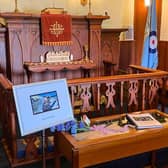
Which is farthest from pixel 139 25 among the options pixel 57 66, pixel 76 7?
pixel 57 66

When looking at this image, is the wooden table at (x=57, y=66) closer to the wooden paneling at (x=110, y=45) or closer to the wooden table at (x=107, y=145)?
the wooden paneling at (x=110, y=45)

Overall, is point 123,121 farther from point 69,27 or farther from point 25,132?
point 69,27

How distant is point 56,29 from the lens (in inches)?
186

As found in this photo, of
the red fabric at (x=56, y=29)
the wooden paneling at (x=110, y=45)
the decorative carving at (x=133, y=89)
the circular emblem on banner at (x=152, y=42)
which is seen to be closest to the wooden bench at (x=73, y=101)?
the decorative carving at (x=133, y=89)

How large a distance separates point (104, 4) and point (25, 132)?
413 cm

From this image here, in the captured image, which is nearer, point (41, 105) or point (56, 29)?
point (41, 105)

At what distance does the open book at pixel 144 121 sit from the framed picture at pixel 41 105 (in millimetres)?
678

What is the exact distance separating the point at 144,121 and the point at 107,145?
561 mm

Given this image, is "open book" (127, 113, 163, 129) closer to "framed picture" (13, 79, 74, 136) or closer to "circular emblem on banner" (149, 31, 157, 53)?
"framed picture" (13, 79, 74, 136)

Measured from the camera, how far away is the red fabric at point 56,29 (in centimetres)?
464

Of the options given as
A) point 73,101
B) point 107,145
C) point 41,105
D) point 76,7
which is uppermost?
point 76,7

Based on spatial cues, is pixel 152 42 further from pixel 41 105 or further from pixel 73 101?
pixel 41 105

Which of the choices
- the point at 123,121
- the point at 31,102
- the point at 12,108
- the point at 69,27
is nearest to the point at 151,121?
the point at 123,121

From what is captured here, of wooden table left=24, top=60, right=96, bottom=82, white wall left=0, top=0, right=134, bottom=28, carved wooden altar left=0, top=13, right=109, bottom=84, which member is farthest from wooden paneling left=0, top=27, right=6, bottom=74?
white wall left=0, top=0, right=134, bottom=28
